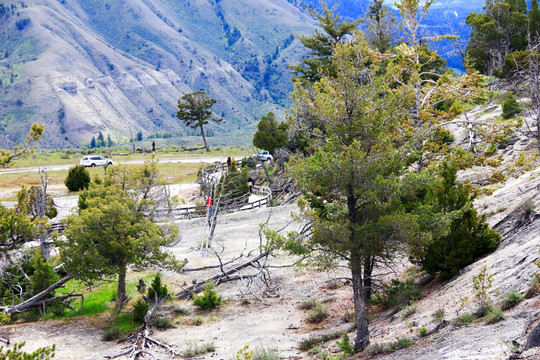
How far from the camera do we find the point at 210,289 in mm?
19109

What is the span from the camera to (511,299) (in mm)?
9734

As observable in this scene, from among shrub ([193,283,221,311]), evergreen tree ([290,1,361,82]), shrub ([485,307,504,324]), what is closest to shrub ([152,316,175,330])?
shrub ([193,283,221,311])

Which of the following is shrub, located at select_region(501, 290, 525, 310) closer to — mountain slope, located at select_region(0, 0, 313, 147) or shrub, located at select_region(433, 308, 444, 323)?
shrub, located at select_region(433, 308, 444, 323)

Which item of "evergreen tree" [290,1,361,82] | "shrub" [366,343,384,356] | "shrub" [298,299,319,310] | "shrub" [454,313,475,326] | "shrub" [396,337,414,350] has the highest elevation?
"evergreen tree" [290,1,361,82]

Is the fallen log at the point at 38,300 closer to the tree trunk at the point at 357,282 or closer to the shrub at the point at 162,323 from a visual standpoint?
the shrub at the point at 162,323

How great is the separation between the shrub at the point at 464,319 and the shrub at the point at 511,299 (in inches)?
25.7

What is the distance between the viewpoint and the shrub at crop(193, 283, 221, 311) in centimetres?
1841

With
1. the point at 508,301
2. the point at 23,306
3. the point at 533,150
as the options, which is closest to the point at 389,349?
the point at 508,301

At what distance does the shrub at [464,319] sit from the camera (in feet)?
32.7

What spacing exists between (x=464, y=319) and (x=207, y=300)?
10680 mm

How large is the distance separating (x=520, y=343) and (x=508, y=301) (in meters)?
2.49

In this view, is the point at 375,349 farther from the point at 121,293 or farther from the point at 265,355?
the point at 121,293

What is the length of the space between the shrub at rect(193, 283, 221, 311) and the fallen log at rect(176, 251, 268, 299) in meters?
0.87

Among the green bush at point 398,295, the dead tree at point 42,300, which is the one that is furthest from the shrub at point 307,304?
the dead tree at point 42,300
